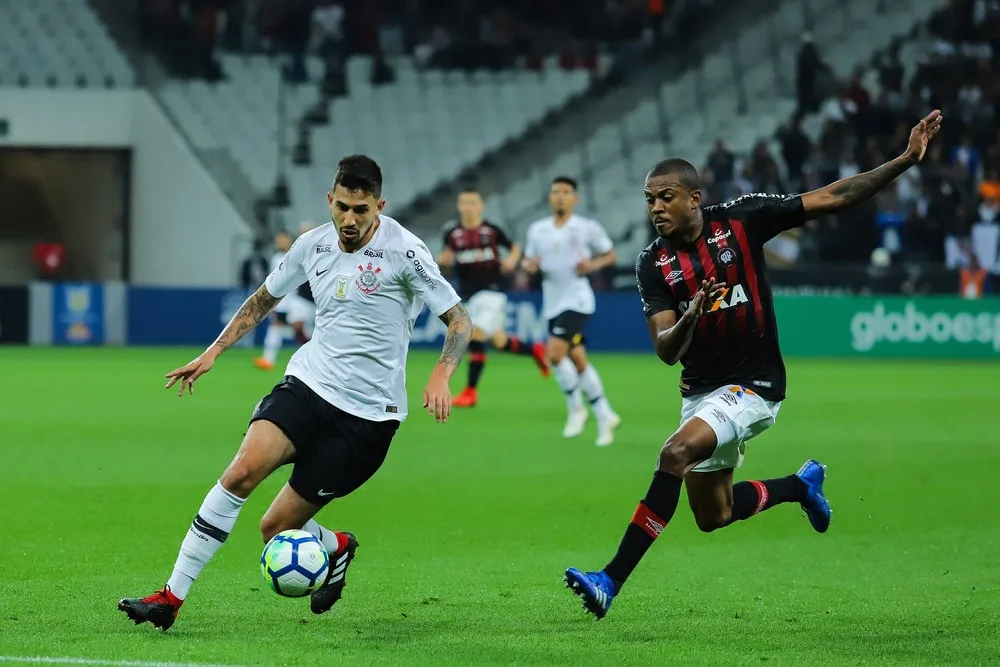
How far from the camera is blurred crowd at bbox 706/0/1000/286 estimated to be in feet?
85.7

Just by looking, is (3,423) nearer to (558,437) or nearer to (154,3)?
(558,437)

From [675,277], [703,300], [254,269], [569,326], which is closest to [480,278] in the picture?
[569,326]

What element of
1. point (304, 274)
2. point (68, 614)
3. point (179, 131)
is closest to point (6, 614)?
point (68, 614)

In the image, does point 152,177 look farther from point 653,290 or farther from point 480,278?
point 653,290

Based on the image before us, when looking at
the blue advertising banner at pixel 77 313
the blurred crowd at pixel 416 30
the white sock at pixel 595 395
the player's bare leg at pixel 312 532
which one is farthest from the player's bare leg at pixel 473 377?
the blurred crowd at pixel 416 30

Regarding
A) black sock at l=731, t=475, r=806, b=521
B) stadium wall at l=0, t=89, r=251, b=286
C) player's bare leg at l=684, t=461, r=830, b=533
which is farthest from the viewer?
stadium wall at l=0, t=89, r=251, b=286

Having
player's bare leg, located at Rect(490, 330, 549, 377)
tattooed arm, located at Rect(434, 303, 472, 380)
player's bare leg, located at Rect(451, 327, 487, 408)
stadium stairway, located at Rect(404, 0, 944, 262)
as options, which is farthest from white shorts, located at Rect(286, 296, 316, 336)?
tattooed arm, located at Rect(434, 303, 472, 380)

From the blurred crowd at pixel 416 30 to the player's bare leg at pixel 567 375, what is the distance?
786 inches

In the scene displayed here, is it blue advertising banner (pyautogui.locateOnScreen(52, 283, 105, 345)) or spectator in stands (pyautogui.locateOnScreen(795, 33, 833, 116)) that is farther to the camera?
spectator in stands (pyautogui.locateOnScreen(795, 33, 833, 116))

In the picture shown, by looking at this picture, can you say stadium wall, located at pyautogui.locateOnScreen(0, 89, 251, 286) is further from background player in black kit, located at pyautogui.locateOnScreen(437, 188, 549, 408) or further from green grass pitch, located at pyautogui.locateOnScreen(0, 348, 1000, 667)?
green grass pitch, located at pyautogui.locateOnScreen(0, 348, 1000, 667)

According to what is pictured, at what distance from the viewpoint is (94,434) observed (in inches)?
558

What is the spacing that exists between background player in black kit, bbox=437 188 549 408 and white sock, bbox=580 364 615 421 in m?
2.82

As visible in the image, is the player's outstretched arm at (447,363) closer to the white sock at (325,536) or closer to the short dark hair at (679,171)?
the white sock at (325,536)

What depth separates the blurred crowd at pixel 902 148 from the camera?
2611 cm
